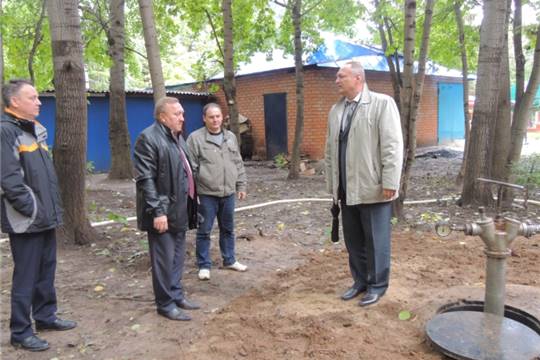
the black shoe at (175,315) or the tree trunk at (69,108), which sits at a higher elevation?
the tree trunk at (69,108)

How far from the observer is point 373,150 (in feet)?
12.5

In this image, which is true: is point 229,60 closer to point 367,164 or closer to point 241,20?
point 241,20

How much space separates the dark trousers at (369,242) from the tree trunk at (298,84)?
742 centimetres

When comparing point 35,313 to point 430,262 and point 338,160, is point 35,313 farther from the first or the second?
point 430,262

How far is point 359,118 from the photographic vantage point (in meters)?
3.81

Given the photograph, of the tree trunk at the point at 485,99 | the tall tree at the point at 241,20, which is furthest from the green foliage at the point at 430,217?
the tall tree at the point at 241,20

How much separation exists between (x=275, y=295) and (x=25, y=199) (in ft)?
7.54

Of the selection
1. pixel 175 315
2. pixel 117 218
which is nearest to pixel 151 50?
pixel 117 218

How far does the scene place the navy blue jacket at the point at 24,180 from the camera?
10.4ft

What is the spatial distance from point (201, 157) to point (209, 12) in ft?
26.9

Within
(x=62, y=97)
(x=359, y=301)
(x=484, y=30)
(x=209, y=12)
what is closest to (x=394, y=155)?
(x=359, y=301)

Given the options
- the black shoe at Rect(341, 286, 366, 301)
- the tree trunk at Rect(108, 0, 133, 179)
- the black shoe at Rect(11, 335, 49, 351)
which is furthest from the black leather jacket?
the tree trunk at Rect(108, 0, 133, 179)

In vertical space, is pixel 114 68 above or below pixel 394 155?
above

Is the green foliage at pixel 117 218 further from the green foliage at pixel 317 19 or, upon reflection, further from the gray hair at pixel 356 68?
the green foliage at pixel 317 19
